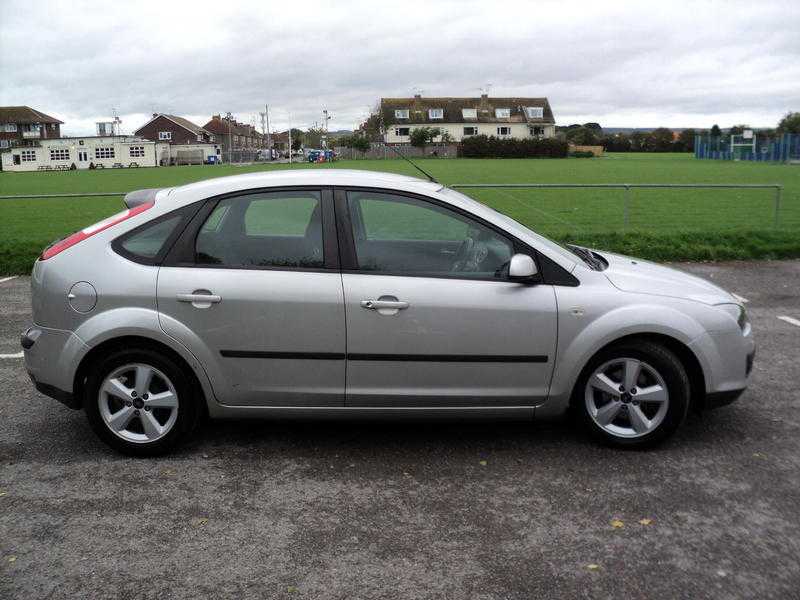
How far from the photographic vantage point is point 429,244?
15.9 ft

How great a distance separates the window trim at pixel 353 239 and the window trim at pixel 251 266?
1.6 inches

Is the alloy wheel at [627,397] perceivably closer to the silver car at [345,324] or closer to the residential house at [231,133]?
the silver car at [345,324]

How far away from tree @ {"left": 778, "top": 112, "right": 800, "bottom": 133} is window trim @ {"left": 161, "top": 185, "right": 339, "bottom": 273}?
363 ft

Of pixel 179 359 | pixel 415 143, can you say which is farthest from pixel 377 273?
pixel 415 143

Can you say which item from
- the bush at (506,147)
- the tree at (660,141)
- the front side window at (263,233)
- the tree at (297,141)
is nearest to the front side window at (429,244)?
the front side window at (263,233)

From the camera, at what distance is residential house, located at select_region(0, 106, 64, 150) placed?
11581 centimetres

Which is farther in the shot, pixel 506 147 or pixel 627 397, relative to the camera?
pixel 506 147

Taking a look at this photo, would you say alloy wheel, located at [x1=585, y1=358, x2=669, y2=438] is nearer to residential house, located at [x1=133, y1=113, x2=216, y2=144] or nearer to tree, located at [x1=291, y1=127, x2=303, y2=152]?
residential house, located at [x1=133, y1=113, x2=216, y2=144]

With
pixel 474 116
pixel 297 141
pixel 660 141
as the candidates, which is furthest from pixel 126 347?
pixel 297 141

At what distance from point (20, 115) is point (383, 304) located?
419 ft

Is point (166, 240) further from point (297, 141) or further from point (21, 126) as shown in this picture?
point (297, 141)

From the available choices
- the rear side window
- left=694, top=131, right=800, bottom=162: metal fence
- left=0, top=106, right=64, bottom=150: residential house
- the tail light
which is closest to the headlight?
the rear side window

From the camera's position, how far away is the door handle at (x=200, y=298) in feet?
14.5

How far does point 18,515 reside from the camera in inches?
154
